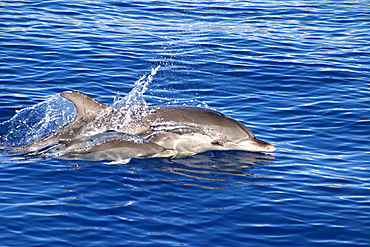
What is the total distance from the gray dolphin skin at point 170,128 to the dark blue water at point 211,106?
0.87 feet

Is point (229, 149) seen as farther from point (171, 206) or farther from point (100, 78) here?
point (100, 78)

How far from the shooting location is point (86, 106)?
10734 millimetres

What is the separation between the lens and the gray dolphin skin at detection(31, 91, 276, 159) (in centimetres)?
1072

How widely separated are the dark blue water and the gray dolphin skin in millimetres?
264

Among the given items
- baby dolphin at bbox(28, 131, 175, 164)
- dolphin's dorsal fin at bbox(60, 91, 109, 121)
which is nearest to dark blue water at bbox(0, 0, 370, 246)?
baby dolphin at bbox(28, 131, 175, 164)

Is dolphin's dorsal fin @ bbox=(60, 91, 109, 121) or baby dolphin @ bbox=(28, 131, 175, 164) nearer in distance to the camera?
baby dolphin @ bbox=(28, 131, 175, 164)

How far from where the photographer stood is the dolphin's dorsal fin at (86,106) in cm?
1062

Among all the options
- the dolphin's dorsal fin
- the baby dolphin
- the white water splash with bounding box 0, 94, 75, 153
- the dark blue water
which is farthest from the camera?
the white water splash with bounding box 0, 94, 75, 153

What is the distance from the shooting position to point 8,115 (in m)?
12.4

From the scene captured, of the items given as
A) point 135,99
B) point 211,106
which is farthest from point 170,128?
point 211,106

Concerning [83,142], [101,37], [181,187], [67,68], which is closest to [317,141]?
[181,187]

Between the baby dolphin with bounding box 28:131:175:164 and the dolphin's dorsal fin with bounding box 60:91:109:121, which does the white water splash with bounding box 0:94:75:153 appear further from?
the dolphin's dorsal fin with bounding box 60:91:109:121

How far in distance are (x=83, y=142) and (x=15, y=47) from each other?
8.23 meters

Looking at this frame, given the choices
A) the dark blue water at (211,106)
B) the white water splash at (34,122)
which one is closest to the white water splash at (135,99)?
the dark blue water at (211,106)
